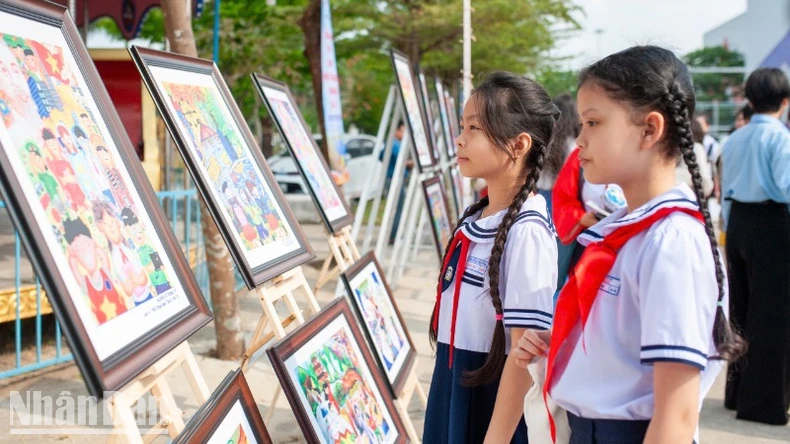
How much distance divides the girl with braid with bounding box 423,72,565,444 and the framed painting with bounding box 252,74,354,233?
1.59 m

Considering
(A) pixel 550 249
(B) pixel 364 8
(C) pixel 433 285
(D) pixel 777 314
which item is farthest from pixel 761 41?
(A) pixel 550 249

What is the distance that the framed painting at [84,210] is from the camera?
5.10 ft

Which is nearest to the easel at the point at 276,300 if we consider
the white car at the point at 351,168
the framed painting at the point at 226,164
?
the framed painting at the point at 226,164

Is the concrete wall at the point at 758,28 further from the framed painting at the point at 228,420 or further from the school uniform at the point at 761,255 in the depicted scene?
the framed painting at the point at 228,420

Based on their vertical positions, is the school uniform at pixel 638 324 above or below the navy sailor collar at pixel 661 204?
below

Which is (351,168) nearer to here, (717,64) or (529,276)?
(529,276)

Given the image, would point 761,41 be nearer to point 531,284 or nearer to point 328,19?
point 328,19

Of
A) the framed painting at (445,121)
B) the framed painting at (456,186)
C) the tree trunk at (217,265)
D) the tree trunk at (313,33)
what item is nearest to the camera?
the tree trunk at (217,265)

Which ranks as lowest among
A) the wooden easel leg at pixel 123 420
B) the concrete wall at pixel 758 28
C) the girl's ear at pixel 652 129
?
the concrete wall at pixel 758 28

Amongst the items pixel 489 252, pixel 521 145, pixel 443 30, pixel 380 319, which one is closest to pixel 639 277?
pixel 489 252

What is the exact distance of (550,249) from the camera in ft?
7.38

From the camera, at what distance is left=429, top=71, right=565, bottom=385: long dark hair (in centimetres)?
228

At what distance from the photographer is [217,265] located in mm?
5211

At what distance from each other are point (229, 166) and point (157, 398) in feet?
3.41
